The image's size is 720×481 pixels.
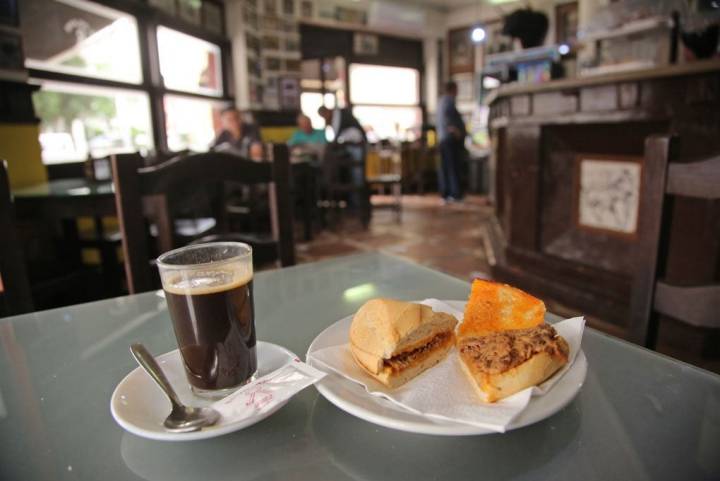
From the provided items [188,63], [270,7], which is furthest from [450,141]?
[188,63]

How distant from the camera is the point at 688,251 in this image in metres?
2.16

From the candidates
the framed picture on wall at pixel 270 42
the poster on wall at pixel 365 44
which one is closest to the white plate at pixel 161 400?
the framed picture on wall at pixel 270 42

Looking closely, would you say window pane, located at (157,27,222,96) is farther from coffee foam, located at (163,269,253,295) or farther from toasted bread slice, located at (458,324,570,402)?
toasted bread slice, located at (458,324,570,402)

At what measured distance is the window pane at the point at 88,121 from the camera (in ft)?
12.7

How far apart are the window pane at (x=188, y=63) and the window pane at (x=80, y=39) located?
1.59ft

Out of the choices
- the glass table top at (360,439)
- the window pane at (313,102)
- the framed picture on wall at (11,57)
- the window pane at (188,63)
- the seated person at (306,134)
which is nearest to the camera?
the glass table top at (360,439)

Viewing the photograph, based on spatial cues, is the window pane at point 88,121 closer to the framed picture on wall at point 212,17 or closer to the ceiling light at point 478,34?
the framed picture on wall at point 212,17

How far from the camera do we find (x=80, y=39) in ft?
13.6

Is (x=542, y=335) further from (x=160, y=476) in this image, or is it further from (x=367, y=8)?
(x=367, y=8)

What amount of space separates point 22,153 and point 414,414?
3771mm

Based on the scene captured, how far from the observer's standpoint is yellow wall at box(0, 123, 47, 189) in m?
3.18

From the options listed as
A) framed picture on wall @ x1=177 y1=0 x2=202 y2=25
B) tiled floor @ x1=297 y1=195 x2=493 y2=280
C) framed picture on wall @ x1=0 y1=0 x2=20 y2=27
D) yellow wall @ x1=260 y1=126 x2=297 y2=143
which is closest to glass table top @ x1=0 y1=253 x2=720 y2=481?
tiled floor @ x1=297 y1=195 x2=493 y2=280

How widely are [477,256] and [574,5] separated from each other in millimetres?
6263

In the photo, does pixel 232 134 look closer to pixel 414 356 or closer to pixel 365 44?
pixel 365 44
